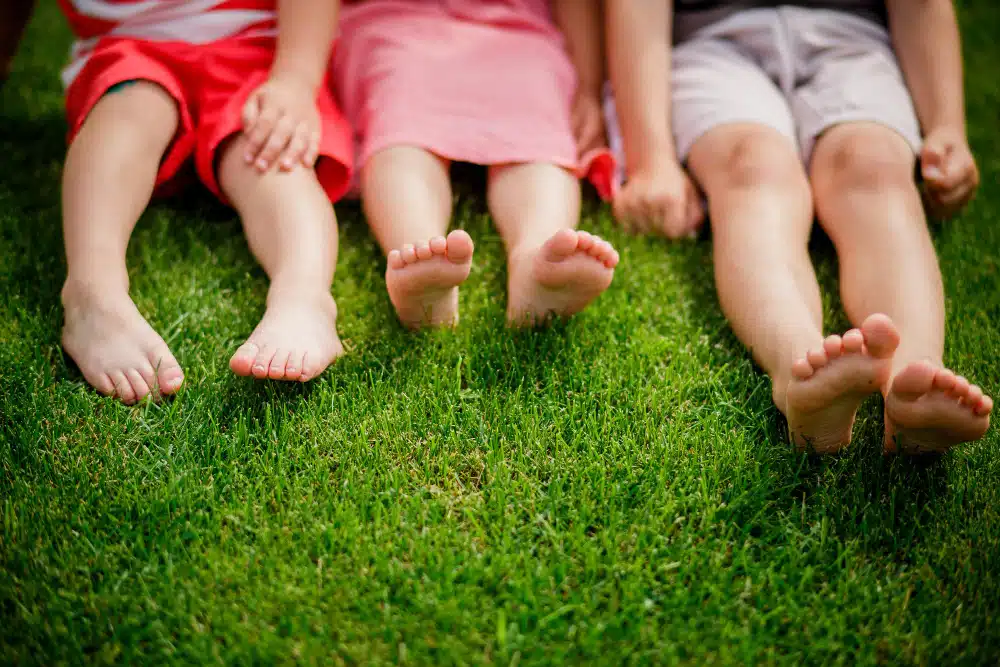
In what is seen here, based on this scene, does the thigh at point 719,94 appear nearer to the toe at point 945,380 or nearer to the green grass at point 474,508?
the green grass at point 474,508

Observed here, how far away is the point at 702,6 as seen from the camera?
187cm

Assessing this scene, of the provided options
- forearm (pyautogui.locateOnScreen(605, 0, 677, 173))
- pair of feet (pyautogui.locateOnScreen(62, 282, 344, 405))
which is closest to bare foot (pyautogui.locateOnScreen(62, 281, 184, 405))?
pair of feet (pyautogui.locateOnScreen(62, 282, 344, 405))

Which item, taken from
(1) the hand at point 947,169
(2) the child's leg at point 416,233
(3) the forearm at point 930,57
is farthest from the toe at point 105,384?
(3) the forearm at point 930,57

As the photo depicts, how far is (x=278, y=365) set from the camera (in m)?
1.17

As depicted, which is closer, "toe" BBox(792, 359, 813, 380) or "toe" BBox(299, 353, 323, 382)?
"toe" BBox(792, 359, 813, 380)

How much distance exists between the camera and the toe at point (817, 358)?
1.03 meters

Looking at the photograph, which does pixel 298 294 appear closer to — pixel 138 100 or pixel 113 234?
pixel 113 234

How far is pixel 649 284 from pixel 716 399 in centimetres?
34

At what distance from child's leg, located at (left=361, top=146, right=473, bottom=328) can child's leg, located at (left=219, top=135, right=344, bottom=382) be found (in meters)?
0.10

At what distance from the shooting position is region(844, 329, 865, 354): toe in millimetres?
997

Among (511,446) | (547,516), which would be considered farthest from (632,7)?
(547,516)

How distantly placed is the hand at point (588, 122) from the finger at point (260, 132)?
25.5 inches

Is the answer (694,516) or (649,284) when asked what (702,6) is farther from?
(694,516)

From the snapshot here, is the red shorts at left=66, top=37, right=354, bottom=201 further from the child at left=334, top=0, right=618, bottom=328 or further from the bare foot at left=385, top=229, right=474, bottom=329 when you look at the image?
the bare foot at left=385, top=229, right=474, bottom=329
